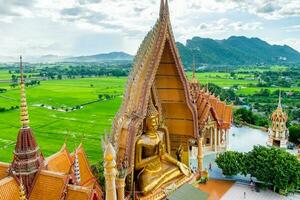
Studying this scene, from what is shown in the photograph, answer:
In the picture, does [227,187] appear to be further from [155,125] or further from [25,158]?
[25,158]

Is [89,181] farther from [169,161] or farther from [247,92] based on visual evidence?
[247,92]

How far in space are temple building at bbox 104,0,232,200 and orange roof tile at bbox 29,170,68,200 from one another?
6.84ft

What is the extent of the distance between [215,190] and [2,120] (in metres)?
38.7

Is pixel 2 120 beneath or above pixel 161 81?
beneath

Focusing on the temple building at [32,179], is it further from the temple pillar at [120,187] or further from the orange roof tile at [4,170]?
the temple pillar at [120,187]

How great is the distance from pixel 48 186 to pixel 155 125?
3.77m

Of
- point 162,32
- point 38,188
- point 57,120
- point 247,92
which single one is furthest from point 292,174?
point 247,92

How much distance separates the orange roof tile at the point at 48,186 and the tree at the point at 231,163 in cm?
1105

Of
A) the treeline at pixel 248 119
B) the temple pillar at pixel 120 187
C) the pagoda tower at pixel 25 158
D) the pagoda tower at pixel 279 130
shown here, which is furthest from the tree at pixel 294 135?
the pagoda tower at pixel 25 158

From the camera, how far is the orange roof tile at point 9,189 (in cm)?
959

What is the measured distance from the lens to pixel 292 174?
16.5 meters

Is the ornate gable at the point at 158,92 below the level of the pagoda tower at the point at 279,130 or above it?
above

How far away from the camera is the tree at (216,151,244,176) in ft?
60.0

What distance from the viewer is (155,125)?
9.65m
